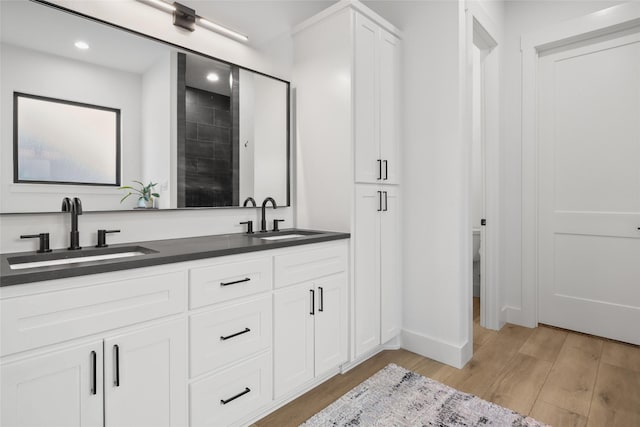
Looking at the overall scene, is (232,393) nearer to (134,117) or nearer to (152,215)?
(152,215)

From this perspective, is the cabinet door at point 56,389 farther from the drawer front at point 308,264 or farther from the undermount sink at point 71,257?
the drawer front at point 308,264

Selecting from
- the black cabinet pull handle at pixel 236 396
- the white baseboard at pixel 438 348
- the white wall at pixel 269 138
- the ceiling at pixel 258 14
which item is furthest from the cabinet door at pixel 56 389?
the white baseboard at pixel 438 348

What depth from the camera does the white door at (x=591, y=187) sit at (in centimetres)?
252

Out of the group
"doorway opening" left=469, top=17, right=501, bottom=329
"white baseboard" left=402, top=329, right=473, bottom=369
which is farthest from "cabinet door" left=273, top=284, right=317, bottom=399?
Result: "doorway opening" left=469, top=17, right=501, bottom=329

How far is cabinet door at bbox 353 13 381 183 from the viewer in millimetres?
2141

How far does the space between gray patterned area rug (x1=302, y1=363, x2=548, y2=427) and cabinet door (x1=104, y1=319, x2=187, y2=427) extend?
26.8 inches

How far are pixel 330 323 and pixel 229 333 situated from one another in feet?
2.26

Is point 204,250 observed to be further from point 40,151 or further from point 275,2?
point 275,2

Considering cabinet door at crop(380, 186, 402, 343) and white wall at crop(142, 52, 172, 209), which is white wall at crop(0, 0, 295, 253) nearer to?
white wall at crop(142, 52, 172, 209)

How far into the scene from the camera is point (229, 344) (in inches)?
59.8

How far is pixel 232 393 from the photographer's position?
154cm

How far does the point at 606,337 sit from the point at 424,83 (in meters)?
2.44

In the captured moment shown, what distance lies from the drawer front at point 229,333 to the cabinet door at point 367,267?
72 centimetres

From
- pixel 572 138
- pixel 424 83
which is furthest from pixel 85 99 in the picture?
pixel 572 138
